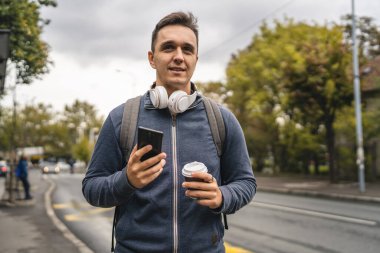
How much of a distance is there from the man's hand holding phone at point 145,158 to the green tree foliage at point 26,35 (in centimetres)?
871

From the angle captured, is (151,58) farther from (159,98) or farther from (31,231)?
(31,231)

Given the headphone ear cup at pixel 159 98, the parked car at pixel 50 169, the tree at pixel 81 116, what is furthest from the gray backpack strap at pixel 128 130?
the tree at pixel 81 116

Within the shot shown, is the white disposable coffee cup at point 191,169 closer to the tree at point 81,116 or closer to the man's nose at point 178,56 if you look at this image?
the man's nose at point 178,56

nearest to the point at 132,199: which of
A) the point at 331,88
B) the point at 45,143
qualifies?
the point at 331,88

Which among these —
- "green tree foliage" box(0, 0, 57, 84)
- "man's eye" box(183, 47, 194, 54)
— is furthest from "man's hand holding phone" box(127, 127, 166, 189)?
"green tree foliage" box(0, 0, 57, 84)

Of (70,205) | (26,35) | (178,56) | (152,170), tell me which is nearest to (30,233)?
(26,35)

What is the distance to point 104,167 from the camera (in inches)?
75.2

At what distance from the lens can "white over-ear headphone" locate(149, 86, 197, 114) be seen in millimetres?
1889

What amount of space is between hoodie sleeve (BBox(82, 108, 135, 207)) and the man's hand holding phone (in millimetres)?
208

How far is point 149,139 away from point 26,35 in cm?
999

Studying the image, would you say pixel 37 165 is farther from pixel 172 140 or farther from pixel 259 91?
pixel 172 140

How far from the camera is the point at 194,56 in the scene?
2000 mm

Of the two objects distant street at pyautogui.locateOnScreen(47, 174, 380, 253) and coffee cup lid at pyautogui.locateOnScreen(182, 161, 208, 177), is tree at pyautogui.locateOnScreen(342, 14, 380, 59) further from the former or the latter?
coffee cup lid at pyautogui.locateOnScreen(182, 161, 208, 177)

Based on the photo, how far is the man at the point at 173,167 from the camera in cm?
185
